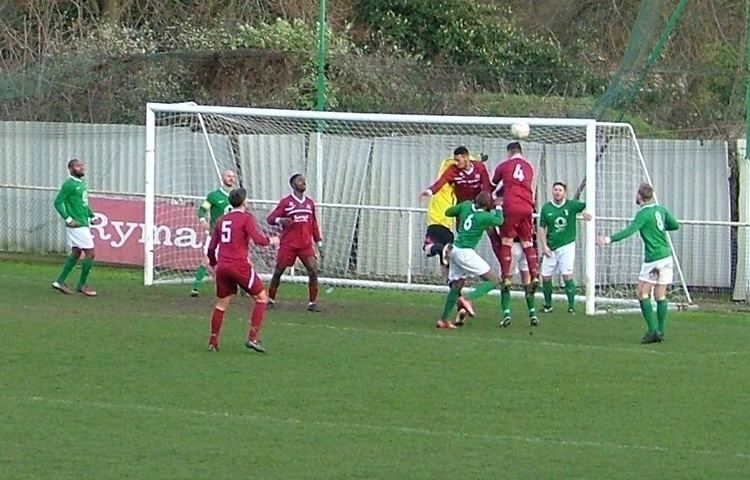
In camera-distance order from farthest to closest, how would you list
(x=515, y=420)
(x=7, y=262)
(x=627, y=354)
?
(x=7, y=262) < (x=627, y=354) < (x=515, y=420)

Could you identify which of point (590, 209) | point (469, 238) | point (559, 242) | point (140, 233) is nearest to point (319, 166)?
point (140, 233)

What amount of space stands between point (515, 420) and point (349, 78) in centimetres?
1625

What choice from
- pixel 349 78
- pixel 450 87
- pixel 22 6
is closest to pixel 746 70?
pixel 450 87

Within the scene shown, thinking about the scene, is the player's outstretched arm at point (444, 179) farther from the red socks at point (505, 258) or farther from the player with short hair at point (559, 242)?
the player with short hair at point (559, 242)

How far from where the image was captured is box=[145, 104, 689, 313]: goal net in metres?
21.2

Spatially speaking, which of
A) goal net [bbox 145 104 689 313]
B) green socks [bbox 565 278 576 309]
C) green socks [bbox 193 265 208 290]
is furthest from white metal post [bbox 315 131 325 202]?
green socks [bbox 565 278 576 309]

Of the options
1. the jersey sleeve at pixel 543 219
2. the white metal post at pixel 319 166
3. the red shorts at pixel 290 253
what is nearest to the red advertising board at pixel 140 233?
the white metal post at pixel 319 166

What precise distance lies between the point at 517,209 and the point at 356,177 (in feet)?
22.6

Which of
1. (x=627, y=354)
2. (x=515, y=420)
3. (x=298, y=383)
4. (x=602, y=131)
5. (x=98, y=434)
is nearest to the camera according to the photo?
(x=98, y=434)

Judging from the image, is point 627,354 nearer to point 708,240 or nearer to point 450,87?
point 708,240

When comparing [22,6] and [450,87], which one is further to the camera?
[22,6]

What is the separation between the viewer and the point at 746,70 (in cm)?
2211

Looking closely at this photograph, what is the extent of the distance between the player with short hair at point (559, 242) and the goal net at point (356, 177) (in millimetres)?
980

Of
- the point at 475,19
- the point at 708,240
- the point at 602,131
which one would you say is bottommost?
the point at 708,240
